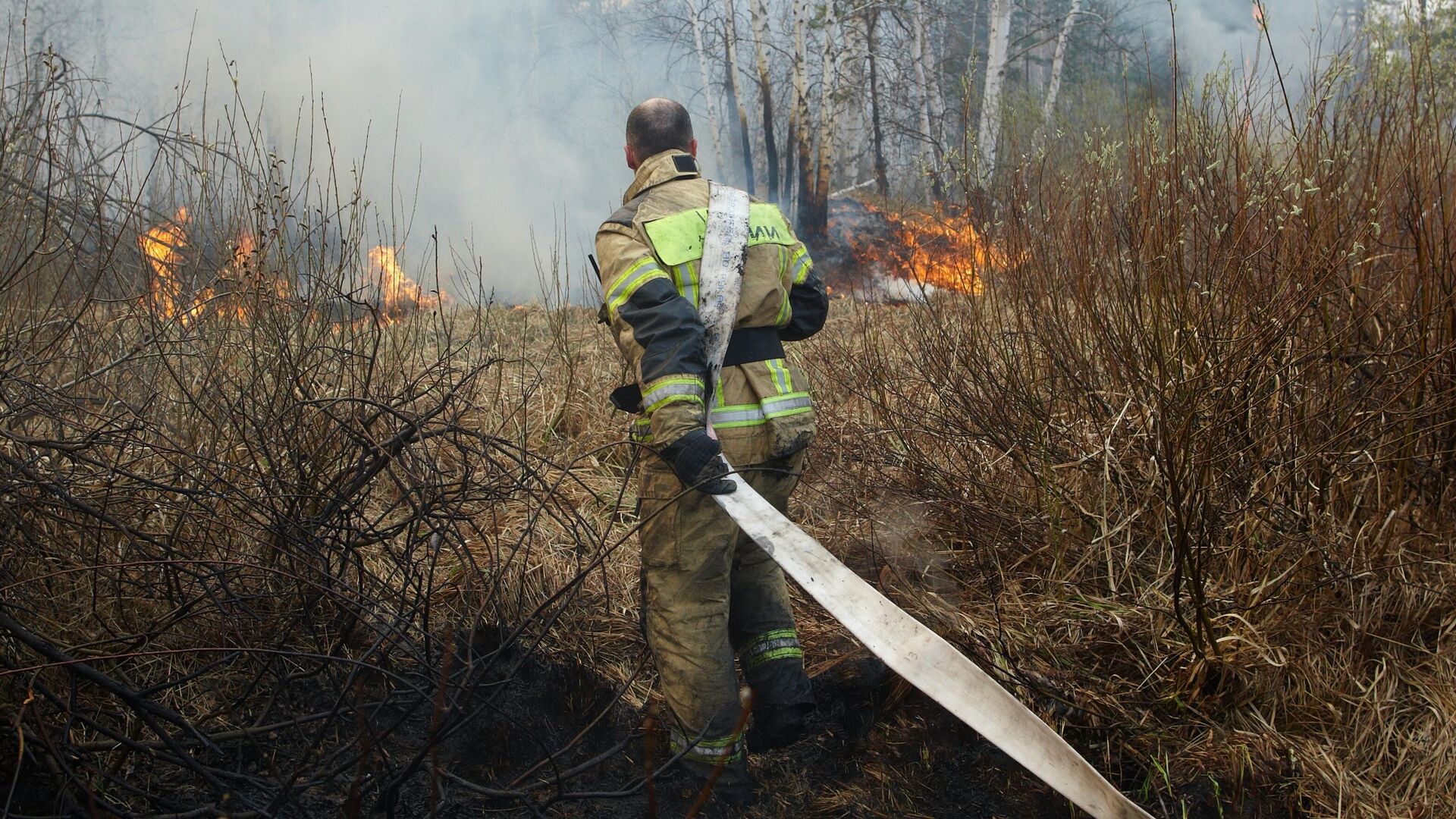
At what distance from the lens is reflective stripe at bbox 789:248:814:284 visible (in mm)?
3291

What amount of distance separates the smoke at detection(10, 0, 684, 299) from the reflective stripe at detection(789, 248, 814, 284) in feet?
40.6

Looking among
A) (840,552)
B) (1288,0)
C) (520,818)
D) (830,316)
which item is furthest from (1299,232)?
(1288,0)

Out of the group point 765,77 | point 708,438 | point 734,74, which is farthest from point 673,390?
point 734,74

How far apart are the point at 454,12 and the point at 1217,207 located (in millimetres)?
19472

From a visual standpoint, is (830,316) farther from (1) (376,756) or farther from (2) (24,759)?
(2) (24,759)

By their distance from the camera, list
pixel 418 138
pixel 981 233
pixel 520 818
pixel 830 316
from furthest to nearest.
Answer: pixel 418 138, pixel 830 316, pixel 981 233, pixel 520 818

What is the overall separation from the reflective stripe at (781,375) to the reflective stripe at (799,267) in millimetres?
320

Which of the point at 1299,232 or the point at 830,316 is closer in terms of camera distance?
the point at 1299,232

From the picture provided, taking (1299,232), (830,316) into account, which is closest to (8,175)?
(1299,232)

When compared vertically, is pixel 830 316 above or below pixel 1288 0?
below

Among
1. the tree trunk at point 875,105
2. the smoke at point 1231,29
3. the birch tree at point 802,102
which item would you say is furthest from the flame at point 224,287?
the smoke at point 1231,29

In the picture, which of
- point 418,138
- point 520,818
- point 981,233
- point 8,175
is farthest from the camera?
point 418,138

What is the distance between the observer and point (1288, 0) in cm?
2133

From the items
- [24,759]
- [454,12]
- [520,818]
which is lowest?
[520,818]
